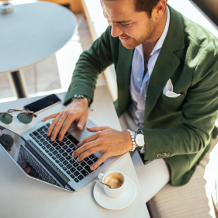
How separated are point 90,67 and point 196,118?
62 cm

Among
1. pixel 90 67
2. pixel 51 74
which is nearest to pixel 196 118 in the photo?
pixel 90 67

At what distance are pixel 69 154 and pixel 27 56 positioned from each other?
0.59m

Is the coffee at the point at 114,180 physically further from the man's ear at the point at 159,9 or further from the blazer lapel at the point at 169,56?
the man's ear at the point at 159,9

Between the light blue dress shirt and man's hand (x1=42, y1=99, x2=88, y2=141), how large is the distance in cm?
26

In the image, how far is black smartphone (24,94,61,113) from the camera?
1.08 meters

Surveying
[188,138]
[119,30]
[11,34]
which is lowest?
[188,138]

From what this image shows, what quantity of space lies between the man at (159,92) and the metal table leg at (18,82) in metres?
0.60

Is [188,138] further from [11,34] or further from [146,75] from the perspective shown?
[11,34]

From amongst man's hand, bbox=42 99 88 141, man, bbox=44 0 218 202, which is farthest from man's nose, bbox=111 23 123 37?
man's hand, bbox=42 99 88 141

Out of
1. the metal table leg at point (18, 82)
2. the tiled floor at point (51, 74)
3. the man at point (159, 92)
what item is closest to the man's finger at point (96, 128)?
the man at point (159, 92)

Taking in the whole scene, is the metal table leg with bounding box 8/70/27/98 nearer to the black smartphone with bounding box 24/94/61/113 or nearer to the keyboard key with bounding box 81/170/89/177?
the black smartphone with bounding box 24/94/61/113

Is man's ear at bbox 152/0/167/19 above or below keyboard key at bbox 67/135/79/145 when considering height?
above

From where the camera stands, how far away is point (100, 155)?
0.86m

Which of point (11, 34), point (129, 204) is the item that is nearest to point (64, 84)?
point (11, 34)
